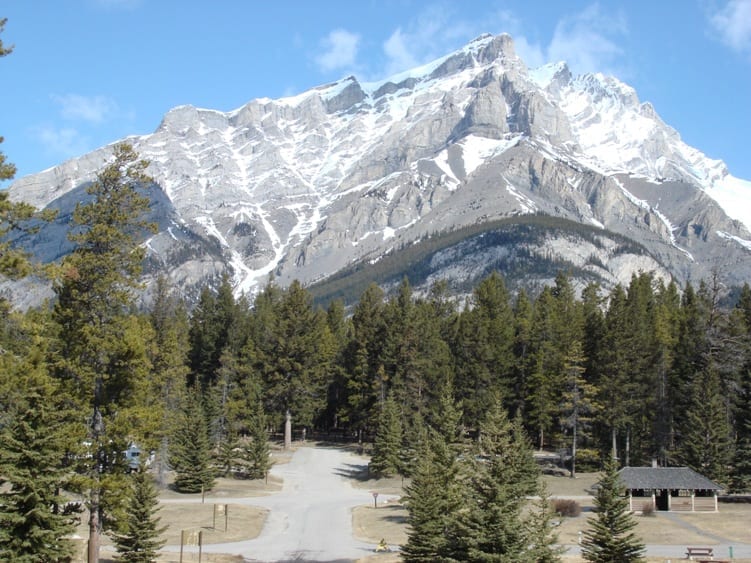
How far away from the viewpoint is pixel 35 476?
94.8 ft

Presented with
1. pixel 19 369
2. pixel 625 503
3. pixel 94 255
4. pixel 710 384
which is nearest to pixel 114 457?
pixel 19 369

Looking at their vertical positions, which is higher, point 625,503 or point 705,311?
point 705,311

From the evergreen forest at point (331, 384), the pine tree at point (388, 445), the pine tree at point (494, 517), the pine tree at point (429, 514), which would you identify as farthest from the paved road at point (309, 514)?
the pine tree at point (494, 517)

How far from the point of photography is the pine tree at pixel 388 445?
6600 centimetres

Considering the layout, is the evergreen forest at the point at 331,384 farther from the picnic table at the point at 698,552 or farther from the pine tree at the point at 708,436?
the picnic table at the point at 698,552

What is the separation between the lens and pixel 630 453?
231ft

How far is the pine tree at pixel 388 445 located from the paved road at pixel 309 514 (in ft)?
11.4

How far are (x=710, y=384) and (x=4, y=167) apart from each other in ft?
186

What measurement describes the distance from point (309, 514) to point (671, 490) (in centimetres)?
2629

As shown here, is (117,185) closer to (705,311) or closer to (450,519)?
(450,519)

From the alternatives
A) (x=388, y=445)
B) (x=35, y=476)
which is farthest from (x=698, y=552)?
(x=35, y=476)

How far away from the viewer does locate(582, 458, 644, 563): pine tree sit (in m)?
33.6

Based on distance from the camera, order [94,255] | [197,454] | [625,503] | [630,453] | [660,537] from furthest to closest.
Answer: [630,453], [197,454], [660,537], [625,503], [94,255]

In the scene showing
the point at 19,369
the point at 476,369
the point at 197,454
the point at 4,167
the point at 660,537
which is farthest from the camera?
the point at 476,369
